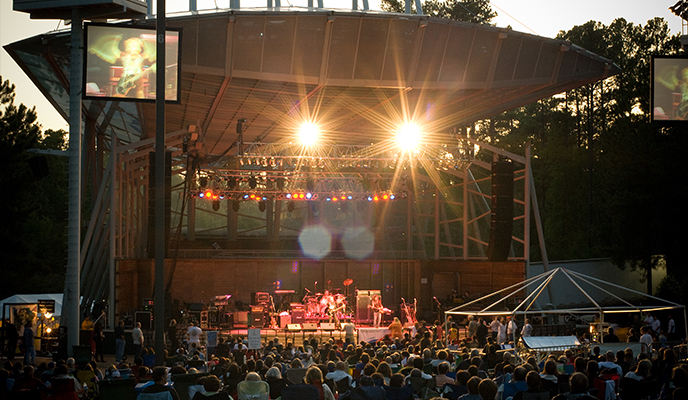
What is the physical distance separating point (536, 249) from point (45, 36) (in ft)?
118

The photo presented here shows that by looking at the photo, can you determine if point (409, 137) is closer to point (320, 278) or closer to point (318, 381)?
point (320, 278)

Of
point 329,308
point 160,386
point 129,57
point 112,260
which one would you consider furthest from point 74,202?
point 329,308

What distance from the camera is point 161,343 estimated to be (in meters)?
11.3

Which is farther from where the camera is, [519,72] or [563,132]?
[563,132]

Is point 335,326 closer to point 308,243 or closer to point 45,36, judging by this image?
point 45,36

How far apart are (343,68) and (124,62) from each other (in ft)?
34.0

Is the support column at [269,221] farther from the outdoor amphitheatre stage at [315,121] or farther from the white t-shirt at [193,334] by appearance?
A: the white t-shirt at [193,334]

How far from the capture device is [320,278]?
36.8 metres

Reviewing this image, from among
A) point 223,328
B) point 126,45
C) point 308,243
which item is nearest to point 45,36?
point 126,45

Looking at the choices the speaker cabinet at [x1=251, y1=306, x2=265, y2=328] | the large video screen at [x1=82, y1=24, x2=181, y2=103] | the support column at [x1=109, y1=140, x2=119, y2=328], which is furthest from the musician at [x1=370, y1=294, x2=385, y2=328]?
the large video screen at [x1=82, y1=24, x2=181, y2=103]

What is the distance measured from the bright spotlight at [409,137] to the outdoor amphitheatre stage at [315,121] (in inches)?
16.2

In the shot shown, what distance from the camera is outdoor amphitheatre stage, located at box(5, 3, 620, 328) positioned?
22.7 m

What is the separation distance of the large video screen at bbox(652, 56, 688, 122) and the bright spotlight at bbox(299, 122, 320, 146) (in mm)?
14350

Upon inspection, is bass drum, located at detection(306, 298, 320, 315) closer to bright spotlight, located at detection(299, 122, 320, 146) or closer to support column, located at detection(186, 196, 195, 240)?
bright spotlight, located at detection(299, 122, 320, 146)
